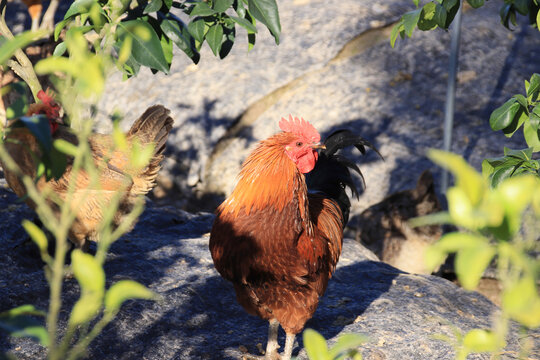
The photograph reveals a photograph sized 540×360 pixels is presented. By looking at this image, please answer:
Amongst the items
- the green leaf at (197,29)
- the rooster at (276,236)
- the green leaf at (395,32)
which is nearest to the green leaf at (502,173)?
the green leaf at (395,32)

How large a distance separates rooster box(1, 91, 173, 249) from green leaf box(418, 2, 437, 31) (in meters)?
2.43

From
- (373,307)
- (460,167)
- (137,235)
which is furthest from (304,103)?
(460,167)

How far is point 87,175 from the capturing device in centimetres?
500

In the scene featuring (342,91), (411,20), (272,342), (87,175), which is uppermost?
(411,20)

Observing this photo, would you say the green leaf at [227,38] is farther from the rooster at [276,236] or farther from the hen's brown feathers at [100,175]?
the hen's brown feathers at [100,175]

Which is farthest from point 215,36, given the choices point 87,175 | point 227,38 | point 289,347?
point 87,175

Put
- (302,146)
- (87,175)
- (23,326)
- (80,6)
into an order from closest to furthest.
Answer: (23,326) < (80,6) < (302,146) < (87,175)

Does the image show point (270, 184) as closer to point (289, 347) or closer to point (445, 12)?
point (289, 347)

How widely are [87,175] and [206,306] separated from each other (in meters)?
1.53

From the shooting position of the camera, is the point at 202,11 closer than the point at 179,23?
Yes

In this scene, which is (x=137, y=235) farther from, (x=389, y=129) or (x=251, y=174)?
(x=389, y=129)

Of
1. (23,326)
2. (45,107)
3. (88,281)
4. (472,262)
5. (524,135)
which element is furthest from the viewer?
(45,107)

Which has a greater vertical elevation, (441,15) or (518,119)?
(441,15)

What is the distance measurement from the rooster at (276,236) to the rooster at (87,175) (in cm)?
104
